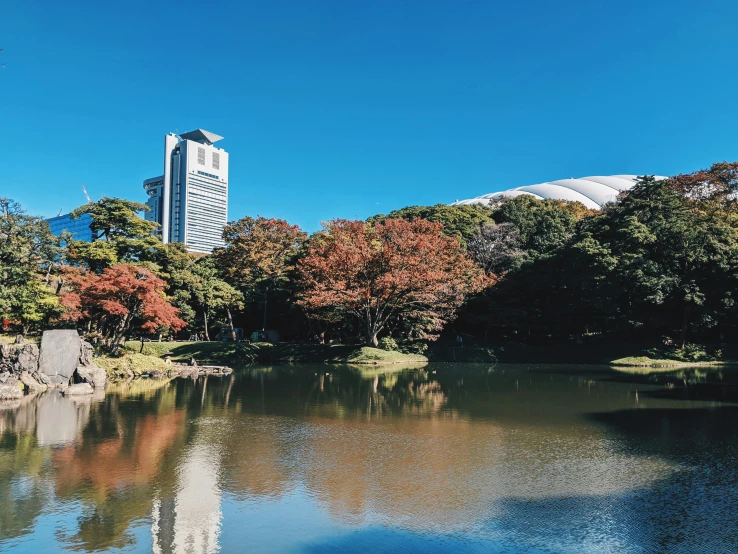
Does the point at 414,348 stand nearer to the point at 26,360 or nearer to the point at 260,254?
the point at 260,254

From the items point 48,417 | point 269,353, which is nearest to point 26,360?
point 48,417

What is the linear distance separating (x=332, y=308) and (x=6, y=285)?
52.4 ft

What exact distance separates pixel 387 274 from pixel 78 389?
590 inches

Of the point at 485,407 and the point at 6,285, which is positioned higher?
the point at 6,285

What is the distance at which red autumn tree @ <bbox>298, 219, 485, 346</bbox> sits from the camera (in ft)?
90.2

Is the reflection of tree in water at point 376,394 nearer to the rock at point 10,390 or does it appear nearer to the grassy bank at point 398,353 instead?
the grassy bank at point 398,353

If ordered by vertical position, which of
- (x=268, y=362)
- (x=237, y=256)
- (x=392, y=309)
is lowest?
(x=268, y=362)

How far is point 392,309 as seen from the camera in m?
29.5

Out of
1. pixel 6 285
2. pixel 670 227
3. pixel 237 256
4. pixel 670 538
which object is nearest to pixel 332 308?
pixel 237 256

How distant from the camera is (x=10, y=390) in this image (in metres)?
14.8

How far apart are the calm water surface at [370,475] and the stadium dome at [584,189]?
54.8 meters

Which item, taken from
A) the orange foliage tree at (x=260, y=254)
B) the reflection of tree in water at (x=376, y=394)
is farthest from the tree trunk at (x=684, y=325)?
the orange foliage tree at (x=260, y=254)

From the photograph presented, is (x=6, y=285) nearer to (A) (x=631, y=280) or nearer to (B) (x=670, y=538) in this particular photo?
(B) (x=670, y=538)

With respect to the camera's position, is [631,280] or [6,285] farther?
[631,280]
